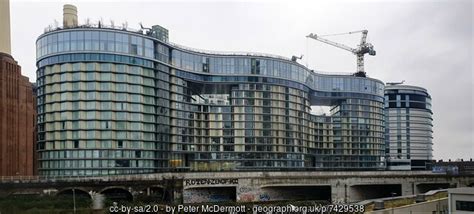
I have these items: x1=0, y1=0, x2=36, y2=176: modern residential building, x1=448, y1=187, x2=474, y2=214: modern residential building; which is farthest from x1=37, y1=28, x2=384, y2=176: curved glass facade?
x1=448, y1=187, x2=474, y2=214: modern residential building

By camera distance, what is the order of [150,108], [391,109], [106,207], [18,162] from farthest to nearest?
[391,109] < [150,108] < [18,162] < [106,207]

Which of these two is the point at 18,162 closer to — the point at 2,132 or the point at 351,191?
the point at 2,132

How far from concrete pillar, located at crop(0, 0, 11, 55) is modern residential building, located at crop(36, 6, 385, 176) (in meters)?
9.87

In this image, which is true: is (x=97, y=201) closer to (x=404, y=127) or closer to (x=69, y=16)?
(x=69, y=16)

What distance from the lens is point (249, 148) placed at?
12144 cm

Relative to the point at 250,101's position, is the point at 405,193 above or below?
below

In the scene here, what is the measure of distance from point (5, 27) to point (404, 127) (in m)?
156

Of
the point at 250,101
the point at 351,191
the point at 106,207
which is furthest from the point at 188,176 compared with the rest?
the point at 250,101

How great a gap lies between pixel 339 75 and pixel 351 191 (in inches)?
2627


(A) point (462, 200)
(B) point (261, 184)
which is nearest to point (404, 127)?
(B) point (261, 184)

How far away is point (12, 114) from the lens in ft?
290

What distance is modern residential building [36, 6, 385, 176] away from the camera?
95.1 meters

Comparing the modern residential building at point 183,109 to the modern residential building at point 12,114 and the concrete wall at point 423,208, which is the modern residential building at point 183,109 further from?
the concrete wall at point 423,208

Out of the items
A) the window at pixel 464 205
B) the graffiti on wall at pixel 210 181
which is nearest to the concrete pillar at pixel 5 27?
the graffiti on wall at pixel 210 181
